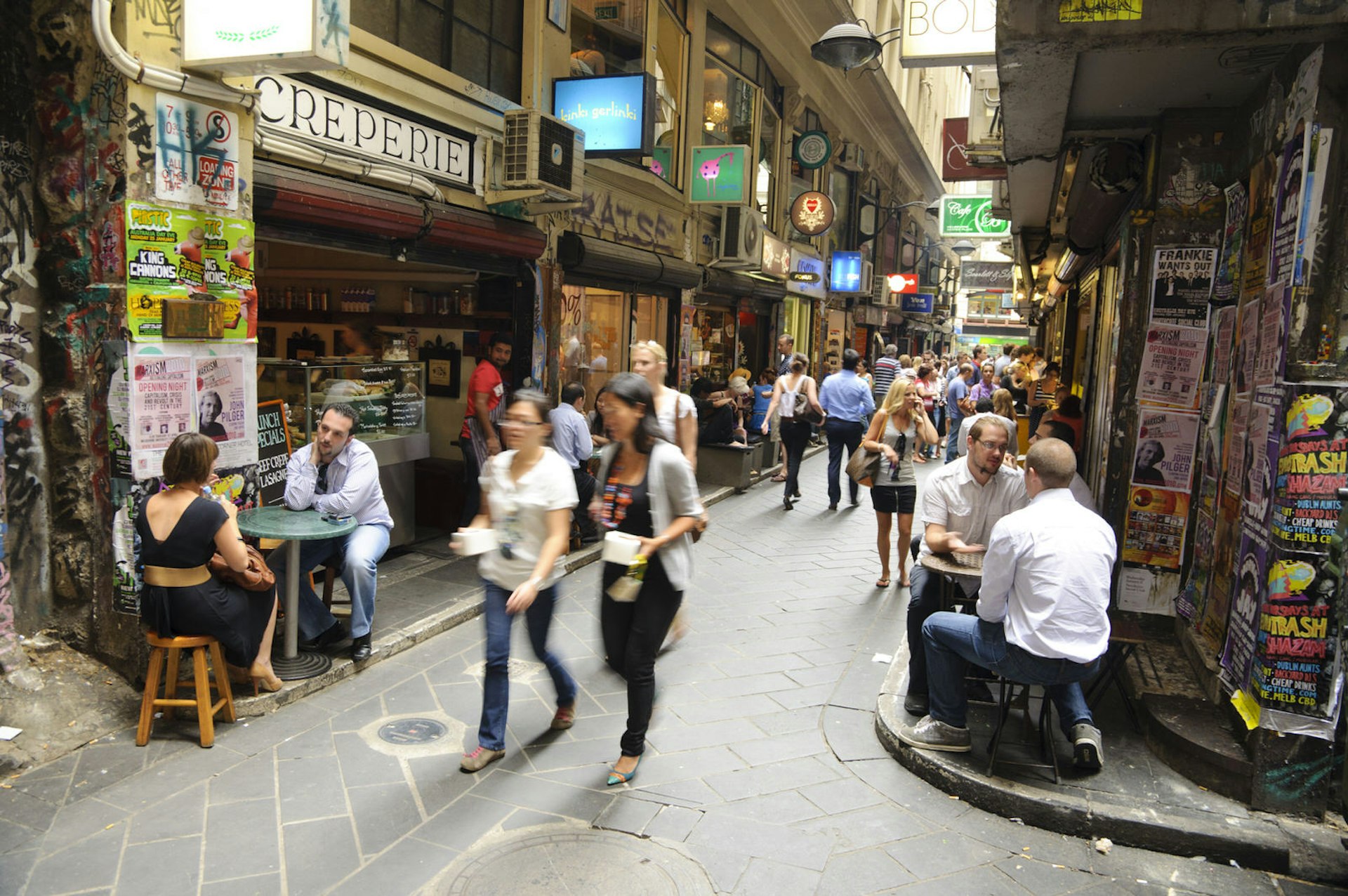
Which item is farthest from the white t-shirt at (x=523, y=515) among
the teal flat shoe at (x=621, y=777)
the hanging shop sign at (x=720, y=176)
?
the hanging shop sign at (x=720, y=176)

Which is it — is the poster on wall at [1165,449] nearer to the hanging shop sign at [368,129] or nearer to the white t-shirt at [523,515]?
the white t-shirt at [523,515]

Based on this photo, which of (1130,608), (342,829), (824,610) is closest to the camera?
(342,829)

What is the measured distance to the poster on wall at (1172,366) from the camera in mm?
5363

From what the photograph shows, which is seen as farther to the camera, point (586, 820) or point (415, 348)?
point (415, 348)

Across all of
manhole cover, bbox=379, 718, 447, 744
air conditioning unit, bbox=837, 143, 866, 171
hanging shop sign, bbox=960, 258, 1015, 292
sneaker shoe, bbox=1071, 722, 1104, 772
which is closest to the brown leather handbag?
manhole cover, bbox=379, 718, 447, 744

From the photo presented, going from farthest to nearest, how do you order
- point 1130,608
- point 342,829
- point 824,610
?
point 824,610 < point 1130,608 < point 342,829

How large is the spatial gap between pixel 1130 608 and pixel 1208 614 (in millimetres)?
698

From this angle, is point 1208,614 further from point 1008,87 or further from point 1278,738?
point 1008,87

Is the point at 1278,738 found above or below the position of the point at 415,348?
below

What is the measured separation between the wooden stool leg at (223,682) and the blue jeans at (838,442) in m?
7.19

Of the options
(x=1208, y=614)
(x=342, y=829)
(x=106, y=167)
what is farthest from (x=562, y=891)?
(x=106, y=167)

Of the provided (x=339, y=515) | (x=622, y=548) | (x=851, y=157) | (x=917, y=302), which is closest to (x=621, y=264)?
(x=339, y=515)

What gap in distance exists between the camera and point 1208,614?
4973mm

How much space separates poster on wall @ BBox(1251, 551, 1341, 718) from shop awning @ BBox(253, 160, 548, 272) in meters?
5.85
